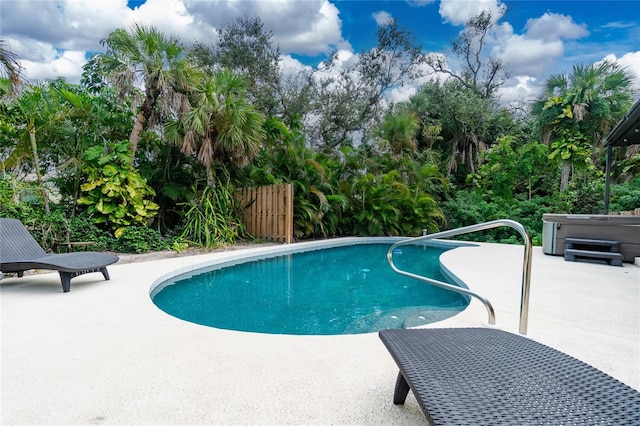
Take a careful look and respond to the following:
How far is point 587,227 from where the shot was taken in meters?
6.30

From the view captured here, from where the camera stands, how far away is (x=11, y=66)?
5.03 meters

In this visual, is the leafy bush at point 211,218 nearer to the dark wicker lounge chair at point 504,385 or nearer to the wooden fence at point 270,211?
the wooden fence at point 270,211

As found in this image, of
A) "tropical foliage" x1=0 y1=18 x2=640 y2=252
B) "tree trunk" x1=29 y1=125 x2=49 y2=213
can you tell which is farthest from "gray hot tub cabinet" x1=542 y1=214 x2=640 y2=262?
"tree trunk" x1=29 y1=125 x2=49 y2=213

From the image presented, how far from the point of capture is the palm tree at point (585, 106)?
9.86 m

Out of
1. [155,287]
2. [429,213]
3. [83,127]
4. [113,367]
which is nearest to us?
[113,367]

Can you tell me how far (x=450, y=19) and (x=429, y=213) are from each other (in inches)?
427

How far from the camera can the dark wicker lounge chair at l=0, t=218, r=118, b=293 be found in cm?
378

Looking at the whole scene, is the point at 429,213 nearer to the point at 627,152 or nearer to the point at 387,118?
the point at 387,118

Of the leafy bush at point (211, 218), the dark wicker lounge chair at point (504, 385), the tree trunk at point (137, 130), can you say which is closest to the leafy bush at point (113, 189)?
the tree trunk at point (137, 130)

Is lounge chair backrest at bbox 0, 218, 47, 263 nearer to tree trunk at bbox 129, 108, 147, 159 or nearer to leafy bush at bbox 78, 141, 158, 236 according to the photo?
leafy bush at bbox 78, 141, 158, 236

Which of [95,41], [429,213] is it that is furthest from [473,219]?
[95,41]

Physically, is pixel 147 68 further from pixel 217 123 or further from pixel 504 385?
pixel 504 385

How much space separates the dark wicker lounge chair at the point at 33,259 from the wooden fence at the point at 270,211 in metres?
4.90

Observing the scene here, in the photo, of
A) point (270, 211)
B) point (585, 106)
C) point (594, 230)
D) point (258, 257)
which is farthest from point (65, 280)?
point (585, 106)
